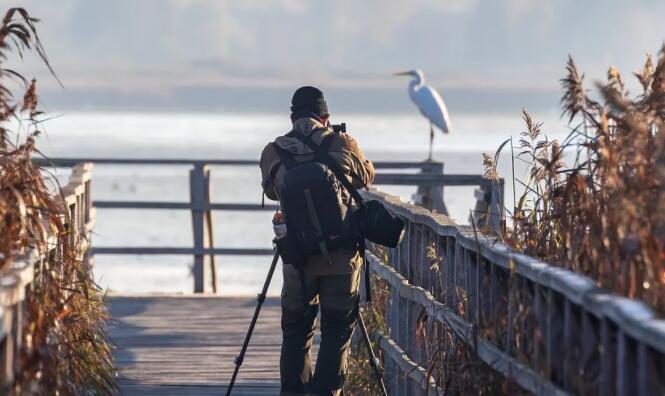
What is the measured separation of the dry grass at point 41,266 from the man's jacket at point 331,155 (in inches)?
39.3

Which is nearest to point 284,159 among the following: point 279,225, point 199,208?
point 279,225

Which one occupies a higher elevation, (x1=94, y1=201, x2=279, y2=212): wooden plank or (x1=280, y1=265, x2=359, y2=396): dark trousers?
(x1=94, y1=201, x2=279, y2=212): wooden plank

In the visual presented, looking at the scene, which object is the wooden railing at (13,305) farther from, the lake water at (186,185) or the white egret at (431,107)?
the white egret at (431,107)

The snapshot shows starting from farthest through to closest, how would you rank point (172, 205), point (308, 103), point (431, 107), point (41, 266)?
point (431, 107), point (172, 205), point (308, 103), point (41, 266)

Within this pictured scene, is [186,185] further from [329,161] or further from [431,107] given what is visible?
[329,161]

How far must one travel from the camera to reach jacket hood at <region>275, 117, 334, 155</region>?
759 cm

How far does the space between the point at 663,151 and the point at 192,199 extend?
32.6 ft

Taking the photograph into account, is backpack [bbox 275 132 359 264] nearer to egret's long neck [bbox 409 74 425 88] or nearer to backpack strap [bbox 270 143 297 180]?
backpack strap [bbox 270 143 297 180]

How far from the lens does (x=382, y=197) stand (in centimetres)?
902

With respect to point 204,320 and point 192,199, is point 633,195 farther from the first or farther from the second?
point 192,199

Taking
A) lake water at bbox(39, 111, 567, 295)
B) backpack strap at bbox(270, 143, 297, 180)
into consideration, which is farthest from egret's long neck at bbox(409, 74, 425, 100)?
backpack strap at bbox(270, 143, 297, 180)

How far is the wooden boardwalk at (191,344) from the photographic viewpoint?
9773 millimetres

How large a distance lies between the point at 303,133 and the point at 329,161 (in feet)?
0.82

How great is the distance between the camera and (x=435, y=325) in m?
7.08
